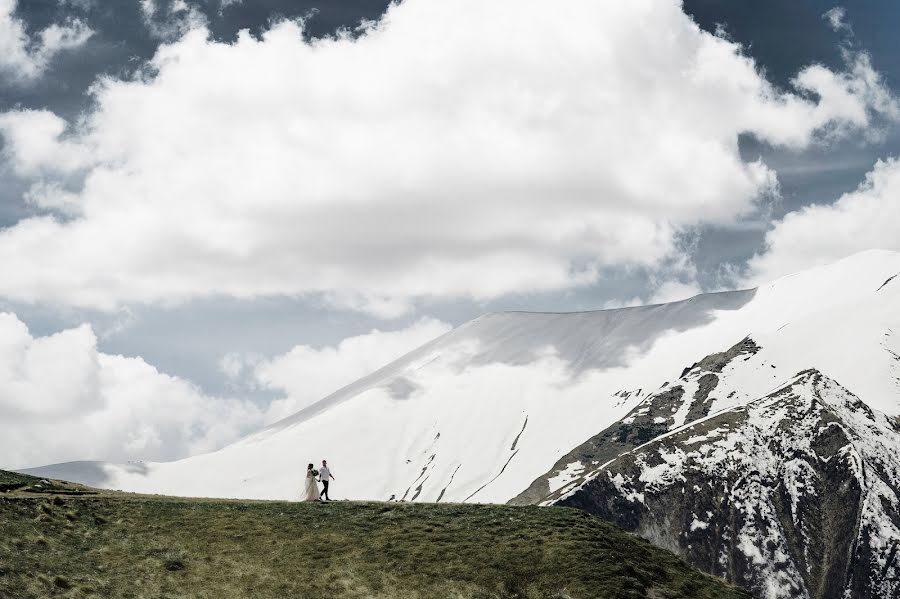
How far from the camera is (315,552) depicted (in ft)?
190

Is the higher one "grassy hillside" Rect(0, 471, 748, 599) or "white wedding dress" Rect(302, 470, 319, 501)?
"white wedding dress" Rect(302, 470, 319, 501)

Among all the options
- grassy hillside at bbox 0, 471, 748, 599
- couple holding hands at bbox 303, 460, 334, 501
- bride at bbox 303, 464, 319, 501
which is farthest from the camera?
bride at bbox 303, 464, 319, 501

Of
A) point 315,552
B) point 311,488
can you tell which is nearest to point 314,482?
point 311,488

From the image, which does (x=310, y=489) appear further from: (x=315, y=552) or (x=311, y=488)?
(x=315, y=552)

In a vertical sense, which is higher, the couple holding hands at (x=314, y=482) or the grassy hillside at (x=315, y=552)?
the couple holding hands at (x=314, y=482)

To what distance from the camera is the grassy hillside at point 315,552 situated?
5262cm

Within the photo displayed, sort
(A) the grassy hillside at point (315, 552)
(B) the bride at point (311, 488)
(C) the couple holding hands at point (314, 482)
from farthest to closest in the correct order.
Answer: (B) the bride at point (311, 488)
(C) the couple holding hands at point (314, 482)
(A) the grassy hillside at point (315, 552)

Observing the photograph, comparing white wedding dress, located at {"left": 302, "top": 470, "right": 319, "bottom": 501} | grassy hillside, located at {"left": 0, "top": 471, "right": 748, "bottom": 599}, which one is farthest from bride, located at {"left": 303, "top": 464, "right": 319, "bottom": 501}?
grassy hillside, located at {"left": 0, "top": 471, "right": 748, "bottom": 599}

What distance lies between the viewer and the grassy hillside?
52625 mm

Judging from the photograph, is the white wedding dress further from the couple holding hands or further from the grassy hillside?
the grassy hillside

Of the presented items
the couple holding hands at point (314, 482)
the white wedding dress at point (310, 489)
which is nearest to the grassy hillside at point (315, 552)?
the couple holding hands at point (314, 482)

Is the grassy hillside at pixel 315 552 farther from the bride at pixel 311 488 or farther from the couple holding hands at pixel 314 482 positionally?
the bride at pixel 311 488

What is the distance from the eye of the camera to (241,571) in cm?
5453

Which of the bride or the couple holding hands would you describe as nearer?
the couple holding hands
